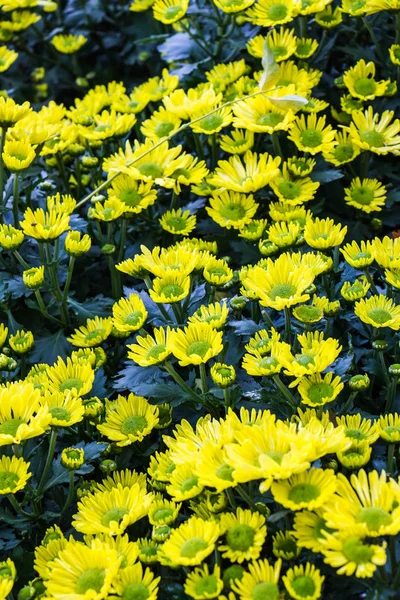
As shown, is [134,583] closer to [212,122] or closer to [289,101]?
[289,101]

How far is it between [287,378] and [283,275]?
24cm

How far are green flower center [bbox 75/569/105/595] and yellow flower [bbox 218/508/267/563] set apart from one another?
0.69ft

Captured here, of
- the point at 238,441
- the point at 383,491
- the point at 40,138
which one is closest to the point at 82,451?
the point at 238,441

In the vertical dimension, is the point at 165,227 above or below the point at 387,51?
below

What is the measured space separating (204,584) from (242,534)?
102 millimetres

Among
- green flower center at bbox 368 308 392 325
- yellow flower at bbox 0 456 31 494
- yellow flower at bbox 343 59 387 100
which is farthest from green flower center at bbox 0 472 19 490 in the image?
Answer: yellow flower at bbox 343 59 387 100

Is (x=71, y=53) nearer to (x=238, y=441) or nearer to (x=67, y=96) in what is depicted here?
(x=67, y=96)

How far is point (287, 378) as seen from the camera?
5.79ft

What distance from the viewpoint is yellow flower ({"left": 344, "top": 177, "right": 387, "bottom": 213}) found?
2.23m

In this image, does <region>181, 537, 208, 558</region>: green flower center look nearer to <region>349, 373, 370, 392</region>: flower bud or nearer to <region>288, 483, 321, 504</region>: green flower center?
<region>288, 483, 321, 504</region>: green flower center

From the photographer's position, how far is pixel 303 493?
1289 mm

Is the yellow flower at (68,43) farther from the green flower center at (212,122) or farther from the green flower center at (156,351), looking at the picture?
the green flower center at (156,351)

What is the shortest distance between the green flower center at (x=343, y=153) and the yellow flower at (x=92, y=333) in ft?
2.78

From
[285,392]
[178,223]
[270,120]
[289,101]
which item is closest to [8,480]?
[285,392]
